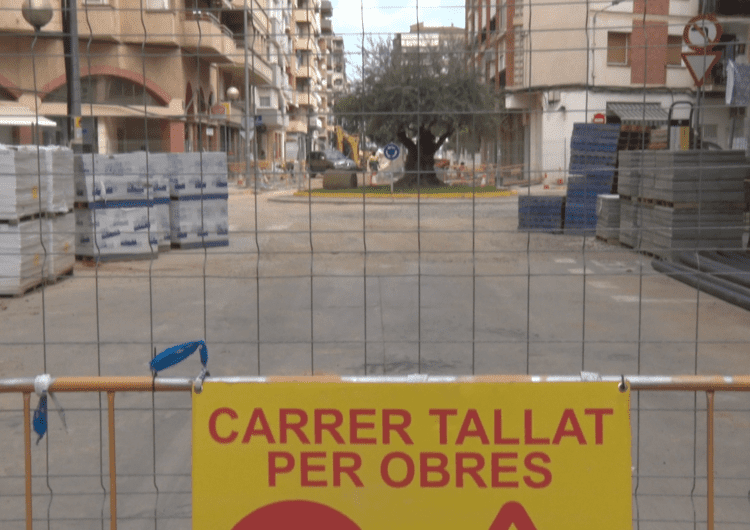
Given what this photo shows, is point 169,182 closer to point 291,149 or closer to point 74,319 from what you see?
point 74,319

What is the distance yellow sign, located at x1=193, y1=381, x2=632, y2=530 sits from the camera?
219 cm

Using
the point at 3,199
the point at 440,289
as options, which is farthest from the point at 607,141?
the point at 3,199

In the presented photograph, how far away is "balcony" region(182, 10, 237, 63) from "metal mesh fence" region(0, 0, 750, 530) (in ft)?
0.08

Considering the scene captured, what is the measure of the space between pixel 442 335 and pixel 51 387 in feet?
16.7

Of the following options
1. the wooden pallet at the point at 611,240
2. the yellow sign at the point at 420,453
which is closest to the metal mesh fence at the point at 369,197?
the yellow sign at the point at 420,453

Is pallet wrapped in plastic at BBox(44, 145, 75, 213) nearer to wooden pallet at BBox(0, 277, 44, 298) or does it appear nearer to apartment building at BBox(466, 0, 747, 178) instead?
wooden pallet at BBox(0, 277, 44, 298)

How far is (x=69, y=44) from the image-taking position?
7895 mm

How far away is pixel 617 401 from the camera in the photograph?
219 cm

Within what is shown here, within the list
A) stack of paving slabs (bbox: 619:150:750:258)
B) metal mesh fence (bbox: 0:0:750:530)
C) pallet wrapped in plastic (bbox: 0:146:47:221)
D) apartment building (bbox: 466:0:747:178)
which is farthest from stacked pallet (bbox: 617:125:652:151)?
apartment building (bbox: 466:0:747:178)

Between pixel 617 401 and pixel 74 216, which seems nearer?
pixel 617 401

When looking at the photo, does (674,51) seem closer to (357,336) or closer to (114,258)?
(357,336)

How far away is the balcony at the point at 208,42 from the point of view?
3.29 meters

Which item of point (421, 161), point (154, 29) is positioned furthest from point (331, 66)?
point (154, 29)

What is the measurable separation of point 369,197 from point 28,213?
5805 millimetres
